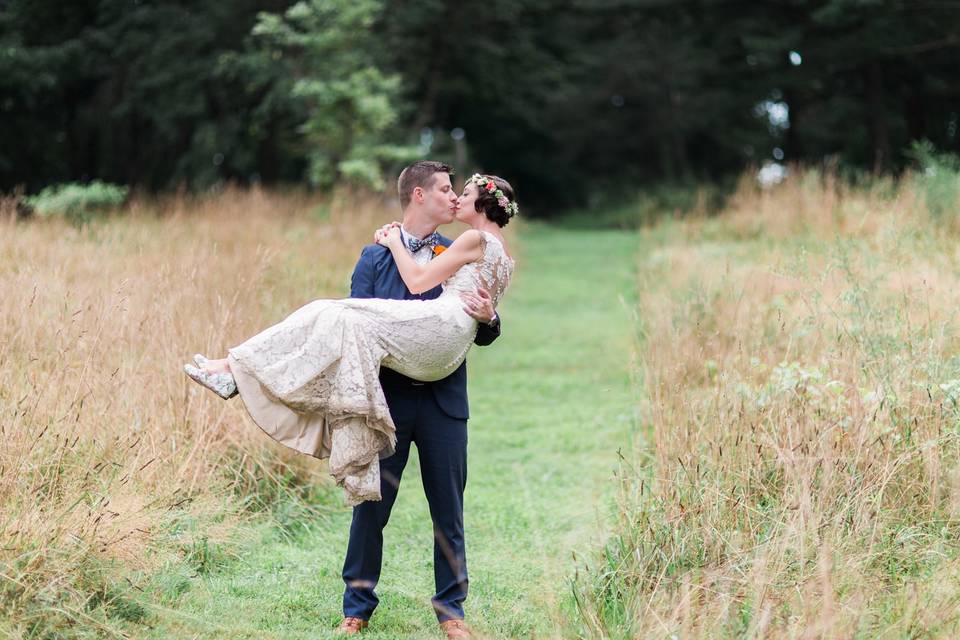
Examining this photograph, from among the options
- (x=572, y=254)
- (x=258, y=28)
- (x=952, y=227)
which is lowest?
(x=572, y=254)

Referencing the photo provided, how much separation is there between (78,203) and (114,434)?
8649 millimetres

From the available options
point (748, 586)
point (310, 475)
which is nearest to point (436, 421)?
point (748, 586)

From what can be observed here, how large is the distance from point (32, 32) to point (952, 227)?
19247 millimetres

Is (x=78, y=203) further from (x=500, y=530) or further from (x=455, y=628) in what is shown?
(x=455, y=628)

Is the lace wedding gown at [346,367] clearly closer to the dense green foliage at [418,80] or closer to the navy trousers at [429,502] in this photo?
the navy trousers at [429,502]

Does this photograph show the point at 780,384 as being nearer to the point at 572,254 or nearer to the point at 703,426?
the point at 703,426

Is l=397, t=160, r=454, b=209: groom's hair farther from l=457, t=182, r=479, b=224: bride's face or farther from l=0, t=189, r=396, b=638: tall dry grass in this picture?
l=0, t=189, r=396, b=638: tall dry grass

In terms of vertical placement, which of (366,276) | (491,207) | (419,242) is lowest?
(366,276)

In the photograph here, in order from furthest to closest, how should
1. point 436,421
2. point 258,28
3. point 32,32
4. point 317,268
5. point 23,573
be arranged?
point 32,32 < point 258,28 < point 317,268 < point 436,421 < point 23,573

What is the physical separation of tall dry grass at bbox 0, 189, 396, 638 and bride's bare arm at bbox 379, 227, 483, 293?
141 centimetres

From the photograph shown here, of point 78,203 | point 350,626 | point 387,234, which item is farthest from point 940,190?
point 78,203

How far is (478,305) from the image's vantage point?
390 cm

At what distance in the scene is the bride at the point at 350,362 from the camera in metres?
3.71

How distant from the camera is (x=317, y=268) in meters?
9.72
